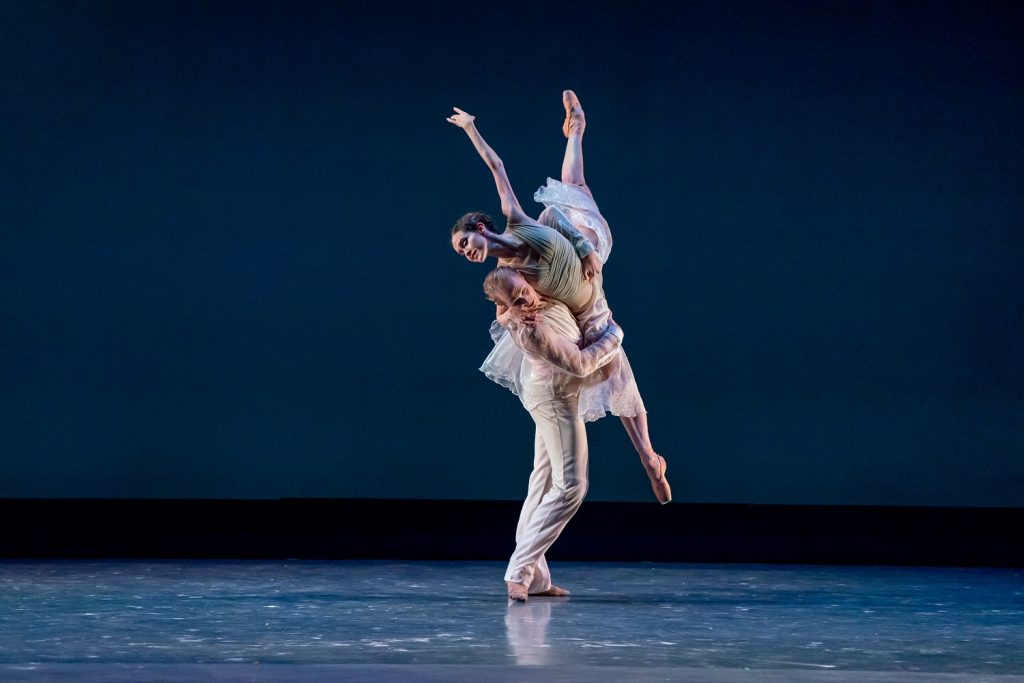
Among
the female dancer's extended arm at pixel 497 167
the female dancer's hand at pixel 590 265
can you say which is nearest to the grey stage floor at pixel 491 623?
the female dancer's hand at pixel 590 265

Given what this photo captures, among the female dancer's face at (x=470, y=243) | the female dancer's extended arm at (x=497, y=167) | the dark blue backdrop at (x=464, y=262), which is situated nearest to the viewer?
the female dancer's face at (x=470, y=243)

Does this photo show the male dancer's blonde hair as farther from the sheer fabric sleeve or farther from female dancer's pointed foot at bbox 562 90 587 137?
female dancer's pointed foot at bbox 562 90 587 137

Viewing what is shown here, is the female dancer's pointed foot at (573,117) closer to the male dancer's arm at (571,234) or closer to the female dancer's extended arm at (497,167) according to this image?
the male dancer's arm at (571,234)

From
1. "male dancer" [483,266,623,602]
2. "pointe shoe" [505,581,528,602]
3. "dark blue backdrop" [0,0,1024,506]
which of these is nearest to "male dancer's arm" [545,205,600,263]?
"male dancer" [483,266,623,602]

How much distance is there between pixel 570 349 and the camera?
417 cm

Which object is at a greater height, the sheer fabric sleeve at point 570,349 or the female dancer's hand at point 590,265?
the female dancer's hand at point 590,265

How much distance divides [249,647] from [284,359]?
255cm

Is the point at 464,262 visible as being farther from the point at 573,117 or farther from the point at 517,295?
the point at 517,295

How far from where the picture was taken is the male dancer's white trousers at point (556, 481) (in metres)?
4.34

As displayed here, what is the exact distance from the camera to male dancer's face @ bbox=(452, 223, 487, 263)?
13.3 ft

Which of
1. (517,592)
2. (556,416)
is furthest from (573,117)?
(517,592)

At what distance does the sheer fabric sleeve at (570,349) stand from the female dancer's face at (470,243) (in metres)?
0.26

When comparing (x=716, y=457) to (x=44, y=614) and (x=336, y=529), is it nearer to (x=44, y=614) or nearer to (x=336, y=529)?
(x=336, y=529)

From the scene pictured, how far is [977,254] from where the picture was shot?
588 cm
